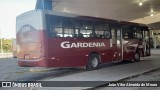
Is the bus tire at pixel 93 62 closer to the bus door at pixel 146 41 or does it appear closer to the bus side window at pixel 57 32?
the bus side window at pixel 57 32

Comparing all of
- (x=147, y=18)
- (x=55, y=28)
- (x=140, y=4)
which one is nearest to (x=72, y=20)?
(x=55, y=28)

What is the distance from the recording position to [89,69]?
50.9 feet

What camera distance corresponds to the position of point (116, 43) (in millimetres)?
17938

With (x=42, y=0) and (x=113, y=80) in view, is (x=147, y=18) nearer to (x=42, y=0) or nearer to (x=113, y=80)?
(x=42, y=0)

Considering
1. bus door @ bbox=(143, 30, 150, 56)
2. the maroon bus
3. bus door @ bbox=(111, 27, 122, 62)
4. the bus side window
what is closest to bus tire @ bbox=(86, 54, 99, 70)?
the maroon bus

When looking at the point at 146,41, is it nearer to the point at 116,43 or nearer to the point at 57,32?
the point at 116,43

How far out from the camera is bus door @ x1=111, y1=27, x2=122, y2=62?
17625 mm

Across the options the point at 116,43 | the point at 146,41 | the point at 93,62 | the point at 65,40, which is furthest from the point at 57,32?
the point at 146,41

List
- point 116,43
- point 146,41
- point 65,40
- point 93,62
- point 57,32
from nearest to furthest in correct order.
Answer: point 57,32 < point 65,40 < point 93,62 < point 116,43 < point 146,41

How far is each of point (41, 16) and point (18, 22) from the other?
1946 millimetres

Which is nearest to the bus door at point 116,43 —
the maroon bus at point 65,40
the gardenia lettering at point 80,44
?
the maroon bus at point 65,40

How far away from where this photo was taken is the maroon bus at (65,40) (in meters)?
13.0

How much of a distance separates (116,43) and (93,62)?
274 cm

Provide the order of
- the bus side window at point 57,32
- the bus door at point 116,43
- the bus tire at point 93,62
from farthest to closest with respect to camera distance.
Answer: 1. the bus door at point 116,43
2. the bus tire at point 93,62
3. the bus side window at point 57,32
